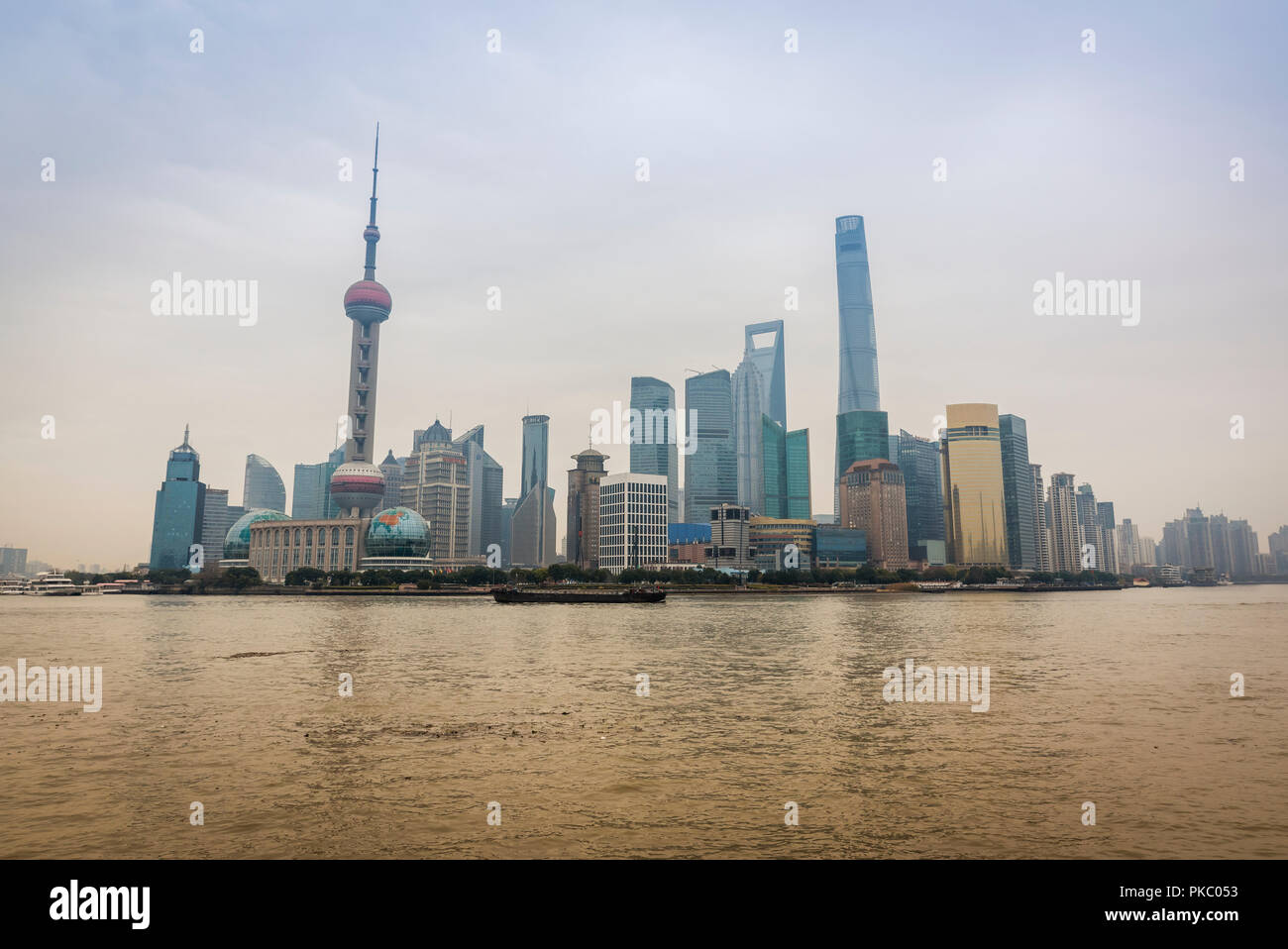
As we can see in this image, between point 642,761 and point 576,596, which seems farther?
point 576,596

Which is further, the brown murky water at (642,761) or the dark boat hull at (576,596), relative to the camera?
the dark boat hull at (576,596)

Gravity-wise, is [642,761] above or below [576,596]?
above

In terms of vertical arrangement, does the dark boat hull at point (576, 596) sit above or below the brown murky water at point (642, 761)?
below

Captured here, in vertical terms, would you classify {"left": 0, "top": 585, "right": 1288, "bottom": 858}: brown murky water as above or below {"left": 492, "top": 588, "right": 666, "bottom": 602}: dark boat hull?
above

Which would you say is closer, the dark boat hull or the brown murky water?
the brown murky water
